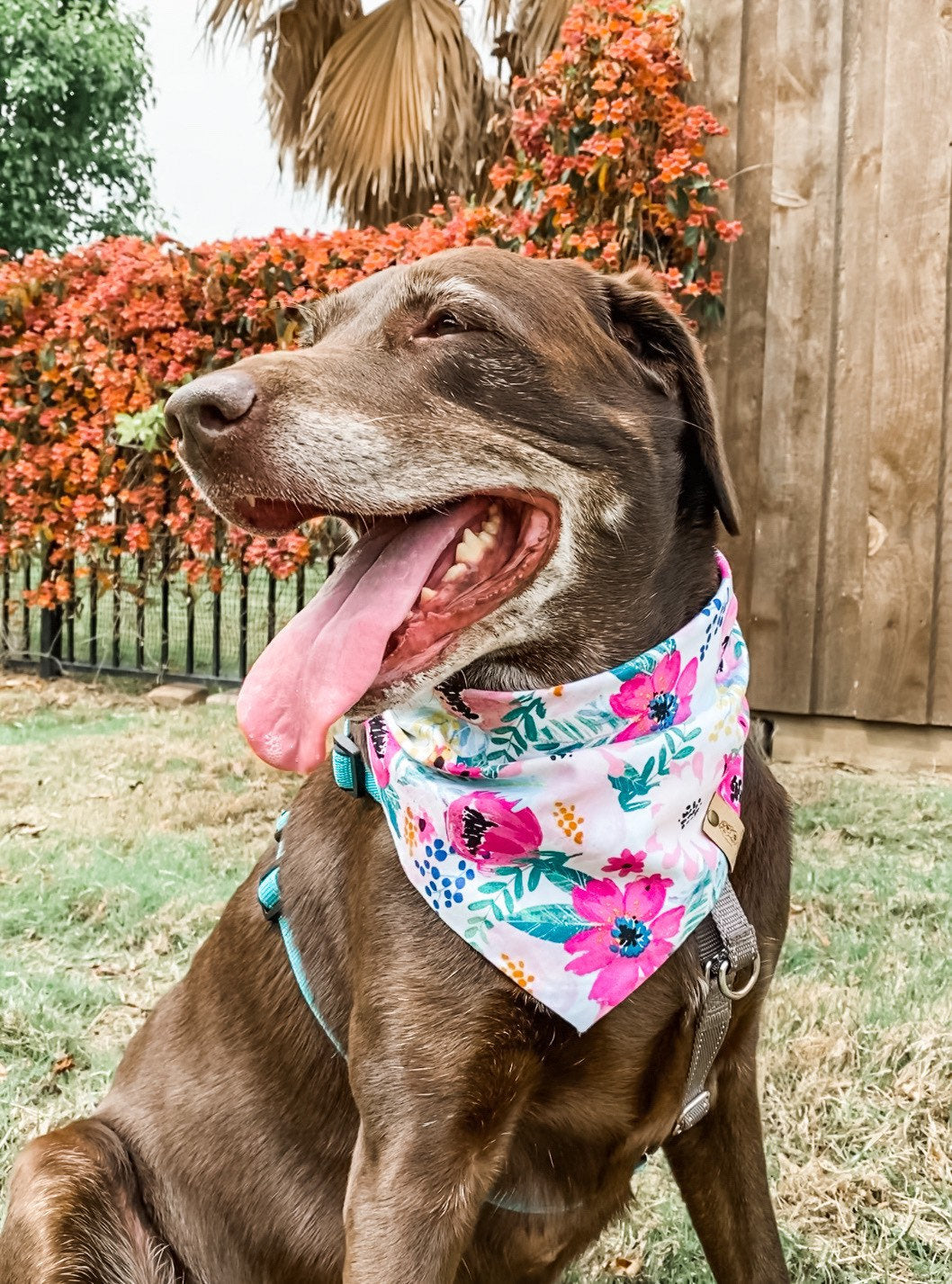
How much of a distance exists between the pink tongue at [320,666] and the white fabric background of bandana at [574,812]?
19cm

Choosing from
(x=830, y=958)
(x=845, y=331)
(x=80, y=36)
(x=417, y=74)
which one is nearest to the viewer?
(x=830, y=958)

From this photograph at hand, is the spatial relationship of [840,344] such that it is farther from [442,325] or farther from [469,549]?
[469,549]

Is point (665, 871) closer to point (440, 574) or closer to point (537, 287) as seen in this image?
point (440, 574)

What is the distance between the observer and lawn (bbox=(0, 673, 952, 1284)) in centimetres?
197

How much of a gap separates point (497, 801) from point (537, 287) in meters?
0.82

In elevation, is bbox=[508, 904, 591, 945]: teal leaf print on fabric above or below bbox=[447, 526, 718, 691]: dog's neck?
below

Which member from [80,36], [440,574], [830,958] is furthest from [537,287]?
[80,36]

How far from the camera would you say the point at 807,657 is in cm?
502

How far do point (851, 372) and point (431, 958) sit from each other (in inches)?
166

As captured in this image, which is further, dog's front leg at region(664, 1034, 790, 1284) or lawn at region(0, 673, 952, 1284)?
lawn at region(0, 673, 952, 1284)

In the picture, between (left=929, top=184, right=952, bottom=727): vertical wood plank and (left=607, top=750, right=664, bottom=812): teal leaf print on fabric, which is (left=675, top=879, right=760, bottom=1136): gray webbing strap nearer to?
(left=607, top=750, right=664, bottom=812): teal leaf print on fabric

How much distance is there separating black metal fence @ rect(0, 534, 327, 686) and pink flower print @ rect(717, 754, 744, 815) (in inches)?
200

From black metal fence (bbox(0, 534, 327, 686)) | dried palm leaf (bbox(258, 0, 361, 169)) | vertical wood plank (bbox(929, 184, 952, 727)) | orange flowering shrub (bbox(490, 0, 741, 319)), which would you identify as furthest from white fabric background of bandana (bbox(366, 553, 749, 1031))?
dried palm leaf (bbox(258, 0, 361, 169))

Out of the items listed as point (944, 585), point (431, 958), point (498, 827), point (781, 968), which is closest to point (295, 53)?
point (944, 585)
